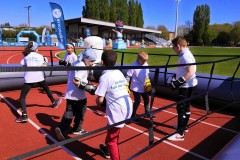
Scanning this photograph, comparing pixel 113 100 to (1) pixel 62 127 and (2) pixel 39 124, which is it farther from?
(2) pixel 39 124

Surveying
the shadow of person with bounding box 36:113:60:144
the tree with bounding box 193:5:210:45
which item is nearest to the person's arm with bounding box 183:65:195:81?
the shadow of person with bounding box 36:113:60:144

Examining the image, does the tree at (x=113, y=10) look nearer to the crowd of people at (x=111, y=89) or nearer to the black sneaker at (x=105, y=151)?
the crowd of people at (x=111, y=89)

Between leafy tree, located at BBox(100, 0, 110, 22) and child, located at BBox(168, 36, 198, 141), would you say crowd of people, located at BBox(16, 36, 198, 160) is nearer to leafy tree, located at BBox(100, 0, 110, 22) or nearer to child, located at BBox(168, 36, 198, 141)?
child, located at BBox(168, 36, 198, 141)

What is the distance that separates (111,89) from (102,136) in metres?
2.07

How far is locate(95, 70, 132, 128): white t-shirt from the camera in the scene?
9.95 feet

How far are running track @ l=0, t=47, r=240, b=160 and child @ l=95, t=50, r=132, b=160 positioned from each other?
97 centimetres

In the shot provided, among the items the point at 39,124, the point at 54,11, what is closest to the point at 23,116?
the point at 39,124

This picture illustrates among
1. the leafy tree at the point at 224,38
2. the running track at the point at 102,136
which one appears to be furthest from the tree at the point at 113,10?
the running track at the point at 102,136

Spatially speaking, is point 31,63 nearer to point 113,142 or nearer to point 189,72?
point 113,142

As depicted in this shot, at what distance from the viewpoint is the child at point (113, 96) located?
304 cm

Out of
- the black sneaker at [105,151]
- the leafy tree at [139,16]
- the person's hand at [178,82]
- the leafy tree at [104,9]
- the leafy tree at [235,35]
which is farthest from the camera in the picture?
the leafy tree at [139,16]

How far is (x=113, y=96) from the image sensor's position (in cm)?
311

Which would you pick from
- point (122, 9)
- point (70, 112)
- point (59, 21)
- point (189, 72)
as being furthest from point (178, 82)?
point (122, 9)

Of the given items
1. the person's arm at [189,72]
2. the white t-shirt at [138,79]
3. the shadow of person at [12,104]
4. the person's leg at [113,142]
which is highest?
the person's arm at [189,72]
